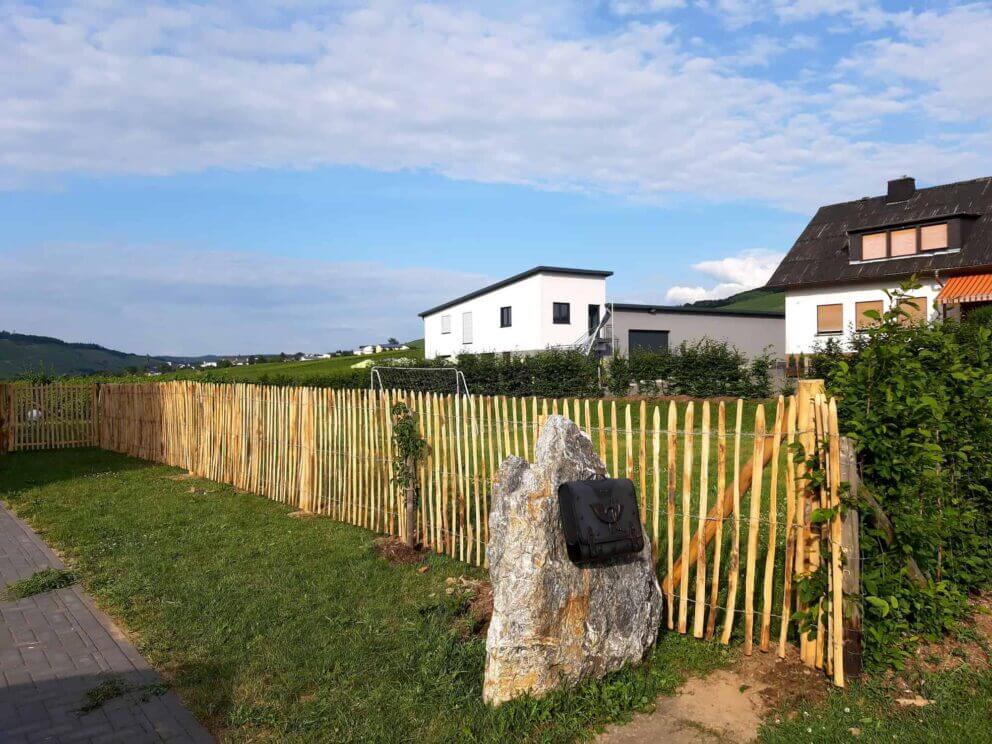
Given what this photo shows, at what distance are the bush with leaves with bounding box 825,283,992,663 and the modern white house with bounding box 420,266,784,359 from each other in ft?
95.7

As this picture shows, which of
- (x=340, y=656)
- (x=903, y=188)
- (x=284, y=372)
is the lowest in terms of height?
(x=340, y=656)

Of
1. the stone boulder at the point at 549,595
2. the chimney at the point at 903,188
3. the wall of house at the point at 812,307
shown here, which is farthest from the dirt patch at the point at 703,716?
the chimney at the point at 903,188

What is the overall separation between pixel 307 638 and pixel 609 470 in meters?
3.92

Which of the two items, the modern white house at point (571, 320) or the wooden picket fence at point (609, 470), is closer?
the wooden picket fence at point (609, 470)

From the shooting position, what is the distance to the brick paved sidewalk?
418 centimetres

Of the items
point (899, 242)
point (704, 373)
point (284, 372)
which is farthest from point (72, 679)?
point (284, 372)

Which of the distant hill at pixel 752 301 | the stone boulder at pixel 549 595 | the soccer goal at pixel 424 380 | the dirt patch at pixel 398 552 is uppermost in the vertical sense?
the distant hill at pixel 752 301

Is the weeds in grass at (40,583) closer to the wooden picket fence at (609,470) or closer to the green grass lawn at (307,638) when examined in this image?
the green grass lawn at (307,638)

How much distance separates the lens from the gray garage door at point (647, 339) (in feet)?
125

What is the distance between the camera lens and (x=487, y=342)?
131 feet

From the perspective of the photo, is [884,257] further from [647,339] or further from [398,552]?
[398,552]

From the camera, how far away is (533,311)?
36.6 meters

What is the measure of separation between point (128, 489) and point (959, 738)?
12072mm

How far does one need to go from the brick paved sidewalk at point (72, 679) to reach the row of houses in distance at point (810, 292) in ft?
74.6
